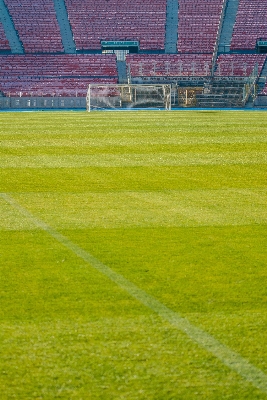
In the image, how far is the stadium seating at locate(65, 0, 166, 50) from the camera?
46.2 metres

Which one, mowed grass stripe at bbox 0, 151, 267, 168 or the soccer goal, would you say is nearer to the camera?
mowed grass stripe at bbox 0, 151, 267, 168

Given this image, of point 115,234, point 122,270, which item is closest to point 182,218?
point 115,234

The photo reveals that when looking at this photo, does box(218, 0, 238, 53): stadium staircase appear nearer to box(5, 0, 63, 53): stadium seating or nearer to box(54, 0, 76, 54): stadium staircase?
box(54, 0, 76, 54): stadium staircase

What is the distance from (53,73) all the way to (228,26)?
13.1m

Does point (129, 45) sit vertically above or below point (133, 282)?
above

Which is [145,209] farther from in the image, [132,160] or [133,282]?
[132,160]

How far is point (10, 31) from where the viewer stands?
152 feet

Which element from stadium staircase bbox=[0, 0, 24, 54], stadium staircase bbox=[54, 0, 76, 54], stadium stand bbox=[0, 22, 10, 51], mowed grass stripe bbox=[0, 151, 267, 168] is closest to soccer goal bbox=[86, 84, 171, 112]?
stadium staircase bbox=[54, 0, 76, 54]

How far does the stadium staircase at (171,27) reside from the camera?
4594cm

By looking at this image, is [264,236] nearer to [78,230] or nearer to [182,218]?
[182,218]

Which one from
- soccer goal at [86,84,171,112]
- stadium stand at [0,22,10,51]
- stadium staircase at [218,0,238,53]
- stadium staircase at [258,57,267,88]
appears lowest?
soccer goal at [86,84,171,112]

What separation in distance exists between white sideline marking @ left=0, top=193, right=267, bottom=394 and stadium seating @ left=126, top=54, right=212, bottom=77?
3859cm

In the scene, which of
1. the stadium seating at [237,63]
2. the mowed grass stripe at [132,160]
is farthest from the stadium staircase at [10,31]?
the mowed grass stripe at [132,160]

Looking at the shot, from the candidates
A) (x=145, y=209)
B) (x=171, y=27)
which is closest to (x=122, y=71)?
(x=171, y=27)
